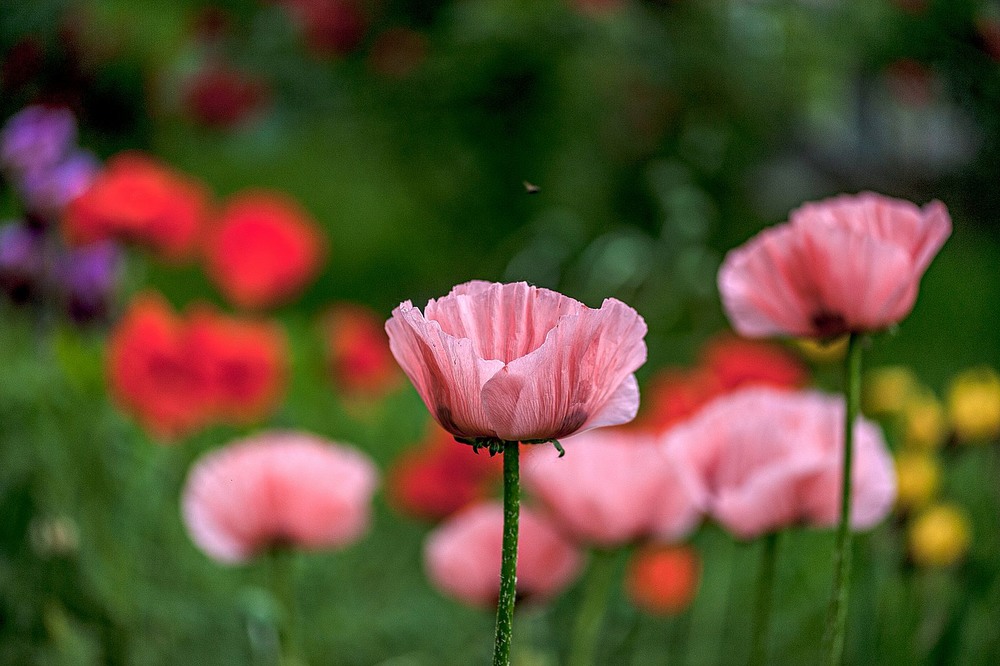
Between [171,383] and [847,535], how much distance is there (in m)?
0.52

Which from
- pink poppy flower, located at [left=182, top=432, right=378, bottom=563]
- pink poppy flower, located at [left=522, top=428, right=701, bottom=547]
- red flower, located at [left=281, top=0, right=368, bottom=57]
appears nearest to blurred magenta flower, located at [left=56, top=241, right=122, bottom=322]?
pink poppy flower, located at [left=182, top=432, right=378, bottom=563]

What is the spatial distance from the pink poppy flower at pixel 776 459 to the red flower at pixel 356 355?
25.2 inches

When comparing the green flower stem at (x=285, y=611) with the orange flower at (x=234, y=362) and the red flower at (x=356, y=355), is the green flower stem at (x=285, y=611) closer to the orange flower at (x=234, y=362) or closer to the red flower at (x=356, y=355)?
the orange flower at (x=234, y=362)

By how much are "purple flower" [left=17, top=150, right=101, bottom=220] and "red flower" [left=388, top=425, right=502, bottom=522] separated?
0.28 meters

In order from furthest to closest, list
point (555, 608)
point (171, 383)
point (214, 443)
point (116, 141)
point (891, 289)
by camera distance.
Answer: point (116, 141), point (214, 443), point (555, 608), point (171, 383), point (891, 289)

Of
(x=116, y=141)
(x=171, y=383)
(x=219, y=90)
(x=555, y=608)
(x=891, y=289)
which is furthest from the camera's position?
(x=219, y=90)

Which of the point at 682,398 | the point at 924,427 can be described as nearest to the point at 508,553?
the point at 924,427

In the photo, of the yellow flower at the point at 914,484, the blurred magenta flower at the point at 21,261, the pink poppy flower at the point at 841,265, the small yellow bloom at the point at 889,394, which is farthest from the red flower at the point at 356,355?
the pink poppy flower at the point at 841,265

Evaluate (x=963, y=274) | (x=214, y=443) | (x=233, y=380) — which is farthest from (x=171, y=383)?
(x=963, y=274)

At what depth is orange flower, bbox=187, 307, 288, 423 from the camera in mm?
701

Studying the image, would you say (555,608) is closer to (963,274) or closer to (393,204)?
(393,204)

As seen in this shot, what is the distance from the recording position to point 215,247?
3.04 feet

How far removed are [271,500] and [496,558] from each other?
0.33 feet

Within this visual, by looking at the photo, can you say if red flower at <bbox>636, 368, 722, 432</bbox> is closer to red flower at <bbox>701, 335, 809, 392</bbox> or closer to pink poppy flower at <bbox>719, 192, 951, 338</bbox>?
red flower at <bbox>701, 335, 809, 392</bbox>
